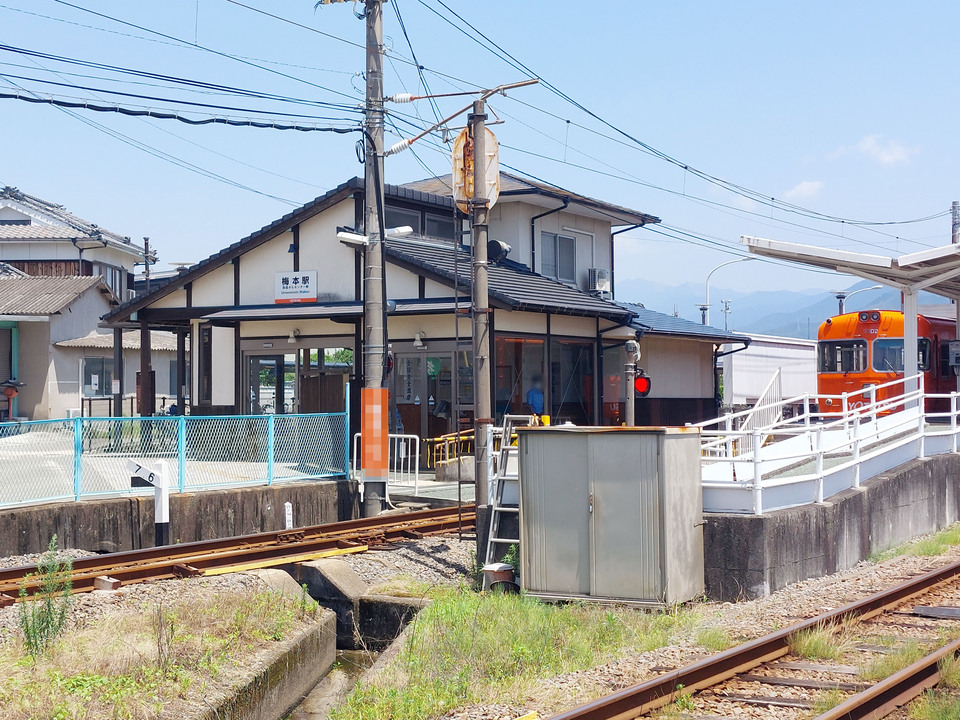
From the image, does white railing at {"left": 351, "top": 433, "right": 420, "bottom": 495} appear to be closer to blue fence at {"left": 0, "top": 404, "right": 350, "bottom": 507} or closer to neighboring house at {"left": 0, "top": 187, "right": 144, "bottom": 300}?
blue fence at {"left": 0, "top": 404, "right": 350, "bottom": 507}

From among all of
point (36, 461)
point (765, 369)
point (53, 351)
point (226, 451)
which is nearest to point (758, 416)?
point (226, 451)

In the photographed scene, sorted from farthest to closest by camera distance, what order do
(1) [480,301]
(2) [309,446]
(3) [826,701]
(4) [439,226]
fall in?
(4) [439,226] < (2) [309,446] < (1) [480,301] < (3) [826,701]

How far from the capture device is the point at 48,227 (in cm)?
4559

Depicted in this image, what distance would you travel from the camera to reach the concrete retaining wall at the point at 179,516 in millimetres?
13672

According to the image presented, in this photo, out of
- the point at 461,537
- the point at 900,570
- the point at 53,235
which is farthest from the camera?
the point at 53,235

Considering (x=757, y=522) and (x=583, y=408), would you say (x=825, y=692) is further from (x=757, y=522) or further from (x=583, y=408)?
(x=583, y=408)

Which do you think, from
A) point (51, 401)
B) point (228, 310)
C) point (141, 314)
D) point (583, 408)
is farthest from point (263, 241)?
point (51, 401)

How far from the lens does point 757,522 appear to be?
10516mm

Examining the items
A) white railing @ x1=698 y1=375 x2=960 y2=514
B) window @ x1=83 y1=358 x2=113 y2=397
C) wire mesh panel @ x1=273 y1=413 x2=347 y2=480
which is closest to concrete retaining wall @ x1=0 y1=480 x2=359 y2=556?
wire mesh panel @ x1=273 y1=413 x2=347 y2=480

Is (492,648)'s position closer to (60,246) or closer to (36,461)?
(36,461)

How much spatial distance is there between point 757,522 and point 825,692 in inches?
135

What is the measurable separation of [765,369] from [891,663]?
121ft

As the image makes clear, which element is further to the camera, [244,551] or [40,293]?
[40,293]

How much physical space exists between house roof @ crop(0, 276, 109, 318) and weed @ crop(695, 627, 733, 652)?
97.9 feet
